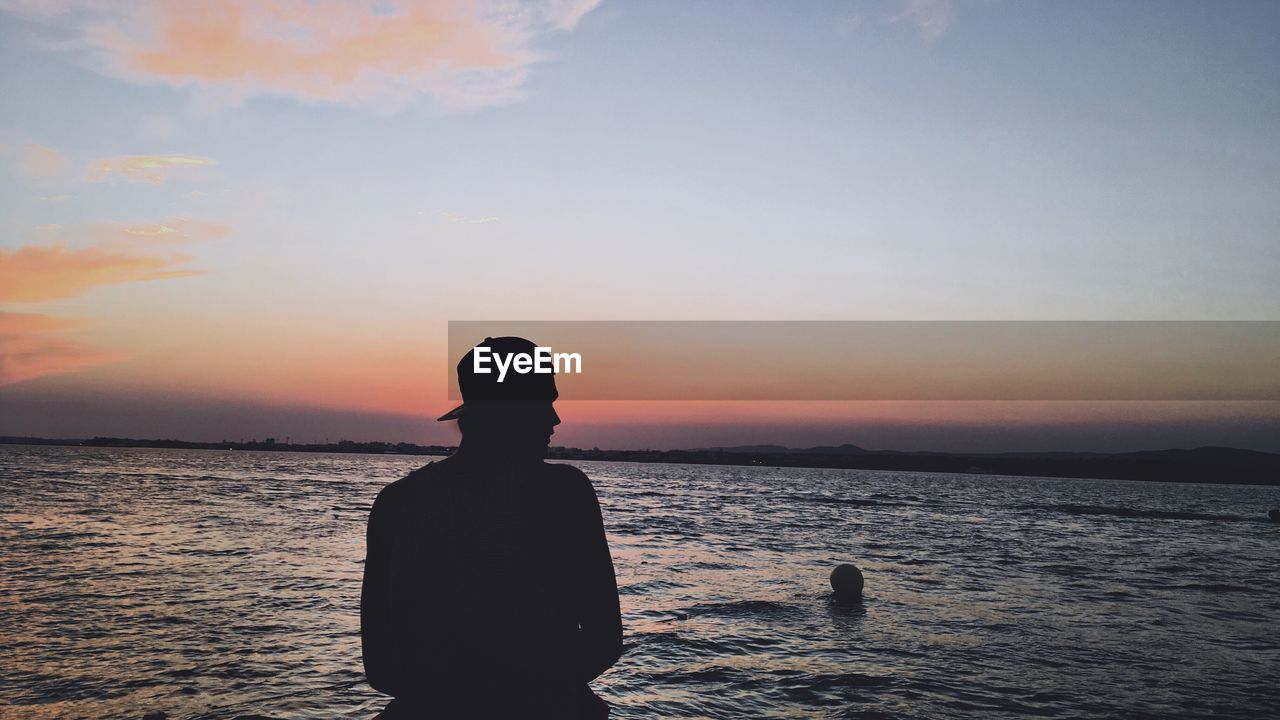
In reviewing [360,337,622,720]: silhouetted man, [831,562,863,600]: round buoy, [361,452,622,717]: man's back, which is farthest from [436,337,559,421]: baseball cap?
[831,562,863,600]: round buoy

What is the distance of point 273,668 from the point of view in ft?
35.7

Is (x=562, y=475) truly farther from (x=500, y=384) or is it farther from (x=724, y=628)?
(x=724, y=628)

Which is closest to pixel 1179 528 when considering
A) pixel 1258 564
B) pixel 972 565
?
pixel 1258 564

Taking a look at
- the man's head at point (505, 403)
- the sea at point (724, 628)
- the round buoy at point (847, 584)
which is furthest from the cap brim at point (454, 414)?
the round buoy at point (847, 584)

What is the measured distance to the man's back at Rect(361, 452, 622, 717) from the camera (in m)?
2.46

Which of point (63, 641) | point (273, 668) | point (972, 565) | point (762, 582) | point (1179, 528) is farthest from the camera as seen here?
point (1179, 528)

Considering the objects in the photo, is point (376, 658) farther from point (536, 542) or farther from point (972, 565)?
point (972, 565)

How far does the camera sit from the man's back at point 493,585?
246 centimetres

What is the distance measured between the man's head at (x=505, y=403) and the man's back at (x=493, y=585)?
0.12 meters

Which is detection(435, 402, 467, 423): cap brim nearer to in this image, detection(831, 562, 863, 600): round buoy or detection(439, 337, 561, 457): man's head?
detection(439, 337, 561, 457): man's head

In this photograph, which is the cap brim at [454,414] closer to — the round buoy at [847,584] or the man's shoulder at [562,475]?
the man's shoulder at [562,475]

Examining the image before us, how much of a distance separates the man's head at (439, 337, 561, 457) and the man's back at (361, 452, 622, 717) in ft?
0.40

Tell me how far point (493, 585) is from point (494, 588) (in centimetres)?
1

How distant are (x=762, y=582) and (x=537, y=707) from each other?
1911cm
